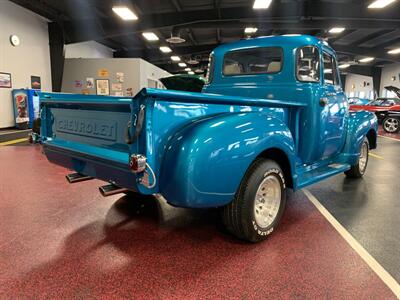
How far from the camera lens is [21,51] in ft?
32.6

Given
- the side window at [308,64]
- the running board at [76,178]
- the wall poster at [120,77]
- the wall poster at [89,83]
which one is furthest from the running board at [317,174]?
the wall poster at [89,83]

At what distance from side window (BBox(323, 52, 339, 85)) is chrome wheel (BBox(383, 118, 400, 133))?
34.8ft

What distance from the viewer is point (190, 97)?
6.41ft

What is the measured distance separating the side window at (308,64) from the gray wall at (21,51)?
9.32 m

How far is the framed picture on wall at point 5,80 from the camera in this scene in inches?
358

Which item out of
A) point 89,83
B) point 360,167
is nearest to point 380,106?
point 360,167

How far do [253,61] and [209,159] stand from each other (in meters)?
2.30

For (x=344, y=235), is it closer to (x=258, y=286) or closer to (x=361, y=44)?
(x=258, y=286)

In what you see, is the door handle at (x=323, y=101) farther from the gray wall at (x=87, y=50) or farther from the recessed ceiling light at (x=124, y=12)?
the gray wall at (x=87, y=50)

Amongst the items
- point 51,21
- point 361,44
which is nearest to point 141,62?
point 51,21

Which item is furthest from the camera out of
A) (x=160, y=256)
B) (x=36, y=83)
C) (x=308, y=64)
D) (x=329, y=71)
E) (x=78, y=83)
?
(x=78, y=83)

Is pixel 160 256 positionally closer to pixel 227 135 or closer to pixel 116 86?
pixel 227 135

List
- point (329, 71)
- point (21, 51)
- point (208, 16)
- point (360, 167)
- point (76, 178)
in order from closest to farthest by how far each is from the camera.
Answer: point (76, 178) < point (329, 71) < point (360, 167) < point (21, 51) < point (208, 16)

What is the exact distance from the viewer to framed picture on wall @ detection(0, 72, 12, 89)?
9.09 m
